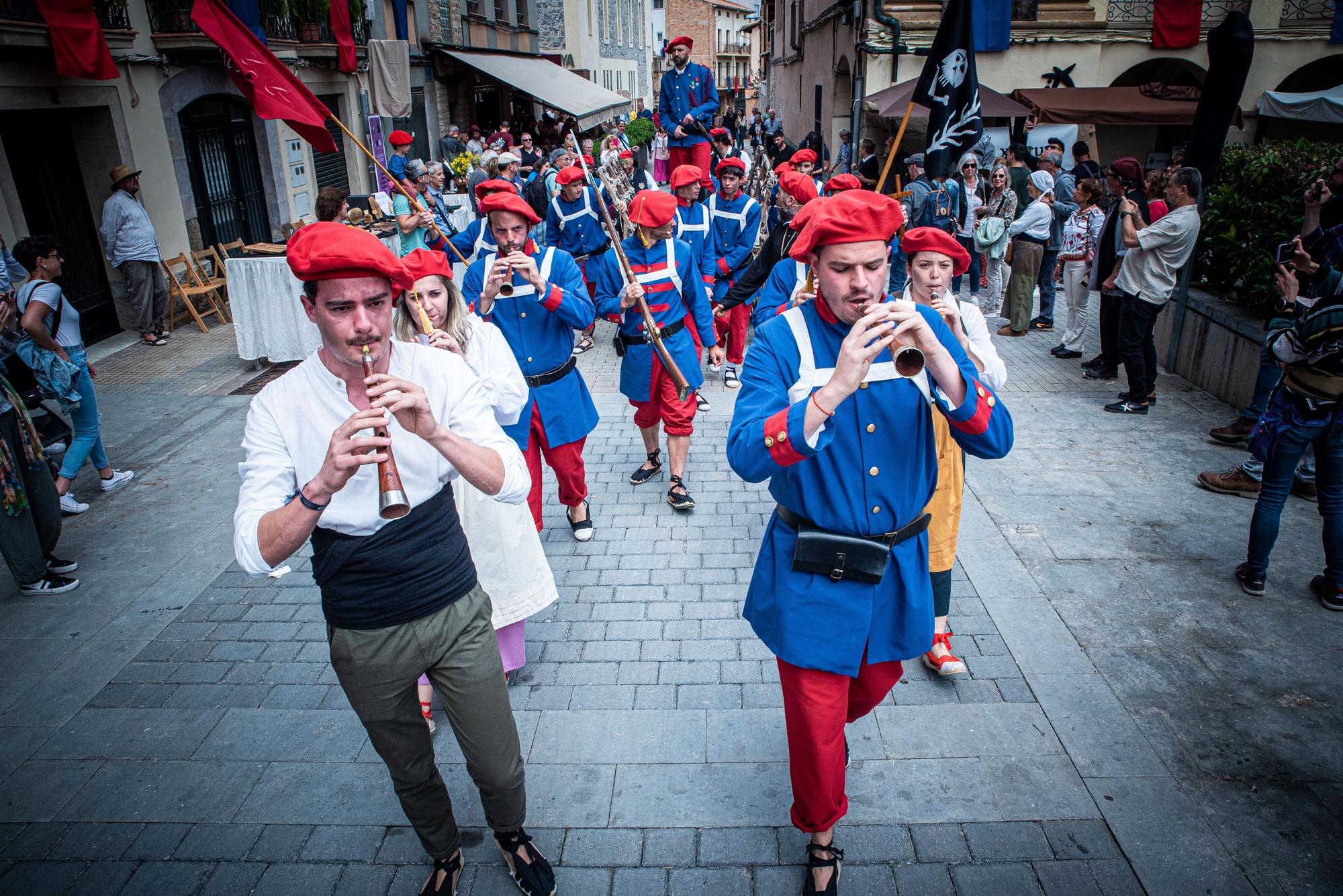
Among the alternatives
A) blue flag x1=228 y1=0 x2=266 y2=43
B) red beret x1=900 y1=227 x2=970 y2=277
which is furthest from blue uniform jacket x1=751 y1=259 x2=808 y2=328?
blue flag x1=228 y1=0 x2=266 y2=43

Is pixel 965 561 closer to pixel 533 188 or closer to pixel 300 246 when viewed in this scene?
pixel 300 246

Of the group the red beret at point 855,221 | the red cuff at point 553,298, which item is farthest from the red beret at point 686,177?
the red beret at point 855,221

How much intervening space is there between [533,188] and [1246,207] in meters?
8.33

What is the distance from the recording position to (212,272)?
12.2 meters

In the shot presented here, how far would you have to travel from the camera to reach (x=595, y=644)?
4.37 meters

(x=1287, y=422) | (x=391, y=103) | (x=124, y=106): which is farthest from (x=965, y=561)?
(x=391, y=103)

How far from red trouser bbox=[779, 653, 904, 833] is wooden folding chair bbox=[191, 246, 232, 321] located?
1078 cm

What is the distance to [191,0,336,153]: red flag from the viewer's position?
185 inches

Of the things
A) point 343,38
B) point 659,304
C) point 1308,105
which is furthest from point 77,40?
point 1308,105

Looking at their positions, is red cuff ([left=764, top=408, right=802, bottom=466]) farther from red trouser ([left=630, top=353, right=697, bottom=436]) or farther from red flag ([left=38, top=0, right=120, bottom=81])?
red flag ([left=38, top=0, right=120, bottom=81])

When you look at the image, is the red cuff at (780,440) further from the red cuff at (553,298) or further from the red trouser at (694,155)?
the red trouser at (694,155)

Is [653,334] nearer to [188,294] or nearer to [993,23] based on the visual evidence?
[188,294]

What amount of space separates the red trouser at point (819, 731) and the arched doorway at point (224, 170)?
1296 cm

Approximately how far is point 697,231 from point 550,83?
20.3 metres
